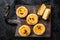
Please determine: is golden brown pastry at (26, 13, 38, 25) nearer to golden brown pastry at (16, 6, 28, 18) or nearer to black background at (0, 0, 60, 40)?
golden brown pastry at (16, 6, 28, 18)

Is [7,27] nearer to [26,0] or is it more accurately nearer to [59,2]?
[26,0]

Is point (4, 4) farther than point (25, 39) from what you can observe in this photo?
Yes

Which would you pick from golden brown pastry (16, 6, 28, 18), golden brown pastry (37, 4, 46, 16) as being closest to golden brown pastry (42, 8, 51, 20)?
golden brown pastry (37, 4, 46, 16)

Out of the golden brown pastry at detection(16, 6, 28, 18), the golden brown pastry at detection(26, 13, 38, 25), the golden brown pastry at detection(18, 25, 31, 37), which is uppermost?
the golden brown pastry at detection(16, 6, 28, 18)

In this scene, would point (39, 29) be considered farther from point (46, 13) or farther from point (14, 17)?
point (14, 17)

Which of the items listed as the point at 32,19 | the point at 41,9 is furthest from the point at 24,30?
the point at 41,9

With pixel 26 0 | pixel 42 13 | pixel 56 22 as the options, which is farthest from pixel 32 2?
pixel 56 22
